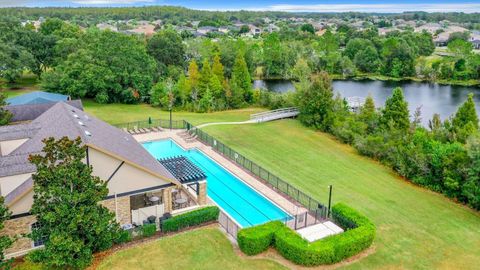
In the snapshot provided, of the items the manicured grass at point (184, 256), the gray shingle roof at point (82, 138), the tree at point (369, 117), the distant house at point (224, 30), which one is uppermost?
the distant house at point (224, 30)

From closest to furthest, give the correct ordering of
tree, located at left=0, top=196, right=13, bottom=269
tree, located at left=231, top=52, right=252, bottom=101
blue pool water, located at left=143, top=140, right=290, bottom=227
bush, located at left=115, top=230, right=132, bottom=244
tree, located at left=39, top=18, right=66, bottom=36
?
tree, located at left=0, top=196, right=13, bottom=269
bush, located at left=115, top=230, right=132, bottom=244
blue pool water, located at left=143, top=140, right=290, bottom=227
tree, located at left=231, top=52, right=252, bottom=101
tree, located at left=39, top=18, right=66, bottom=36

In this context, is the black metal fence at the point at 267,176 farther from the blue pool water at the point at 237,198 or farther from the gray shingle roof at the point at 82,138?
the gray shingle roof at the point at 82,138

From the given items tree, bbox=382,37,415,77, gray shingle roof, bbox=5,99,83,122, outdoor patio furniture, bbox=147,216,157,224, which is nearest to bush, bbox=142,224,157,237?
outdoor patio furniture, bbox=147,216,157,224

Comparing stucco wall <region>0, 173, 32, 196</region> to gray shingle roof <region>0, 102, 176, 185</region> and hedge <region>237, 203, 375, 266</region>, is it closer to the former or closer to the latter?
gray shingle roof <region>0, 102, 176, 185</region>

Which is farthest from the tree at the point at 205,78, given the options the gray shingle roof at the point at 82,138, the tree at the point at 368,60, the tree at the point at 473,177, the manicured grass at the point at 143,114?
the tree at the point at 368,60

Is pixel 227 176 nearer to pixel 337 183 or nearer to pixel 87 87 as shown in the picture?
pixel 337 183
